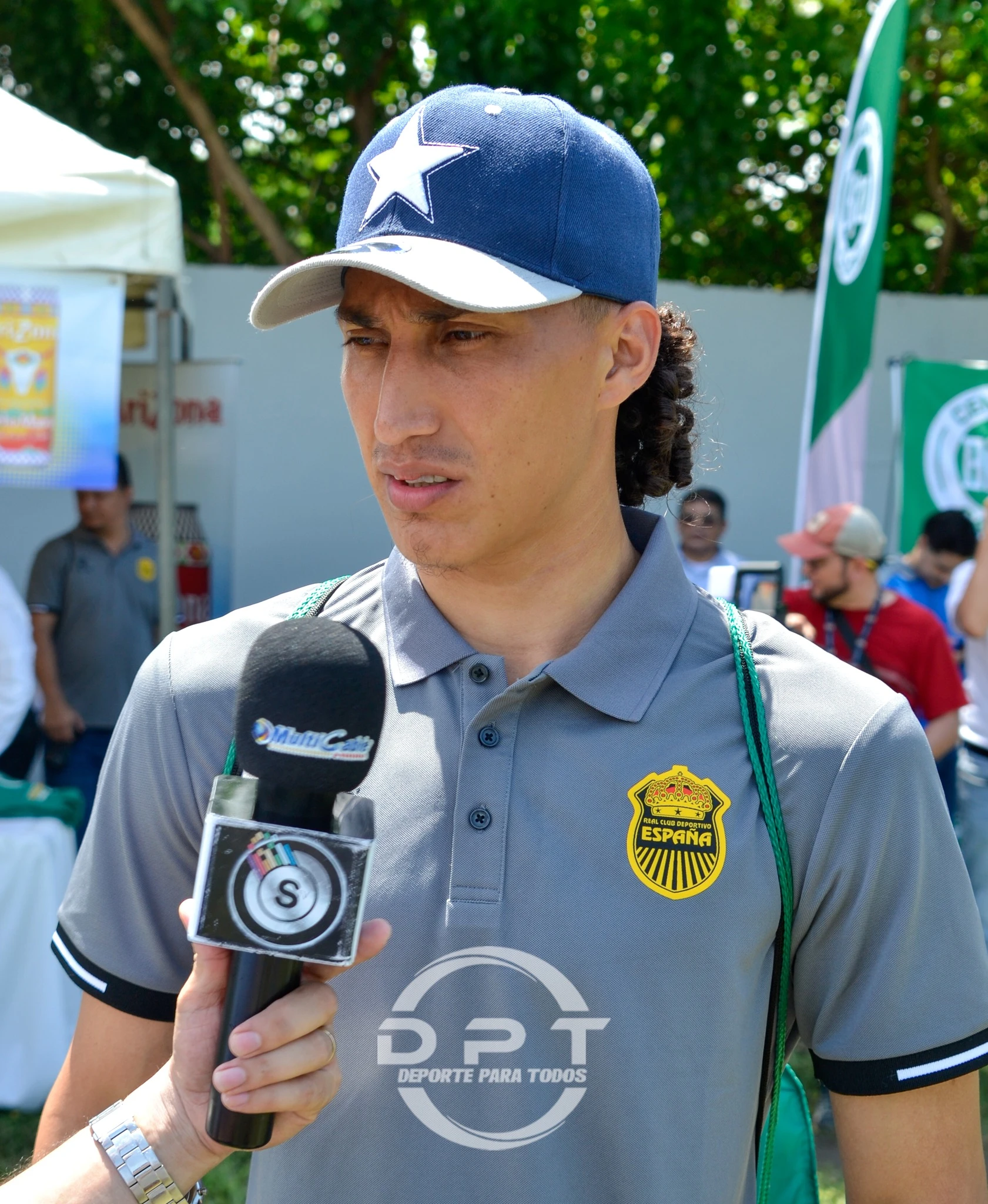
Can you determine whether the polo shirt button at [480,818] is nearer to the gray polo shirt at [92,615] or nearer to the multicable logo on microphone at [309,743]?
the multicable logo on microphone at [309,743]

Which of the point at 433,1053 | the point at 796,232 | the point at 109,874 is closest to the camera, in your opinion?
the point at 433,1053

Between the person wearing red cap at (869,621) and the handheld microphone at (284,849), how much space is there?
330 cm

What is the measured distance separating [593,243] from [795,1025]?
868 mm

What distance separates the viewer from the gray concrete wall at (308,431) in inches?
291

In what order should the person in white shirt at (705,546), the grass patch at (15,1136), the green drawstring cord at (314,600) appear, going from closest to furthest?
the green drawstring cord at (314,600) → the grass patch at (15,1136) → the person in white shirt at (705,546)

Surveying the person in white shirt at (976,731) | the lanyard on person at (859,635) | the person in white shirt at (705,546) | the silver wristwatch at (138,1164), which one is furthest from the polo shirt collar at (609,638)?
the person in white shirt at (705,546)

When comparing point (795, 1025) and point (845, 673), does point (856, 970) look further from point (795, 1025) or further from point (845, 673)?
point (845, 673)

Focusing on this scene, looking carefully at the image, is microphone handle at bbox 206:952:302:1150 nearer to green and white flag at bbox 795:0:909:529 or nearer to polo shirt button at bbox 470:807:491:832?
polo shirt button at bbox 470:807:491:832

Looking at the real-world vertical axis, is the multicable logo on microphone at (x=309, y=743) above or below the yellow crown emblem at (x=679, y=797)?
above

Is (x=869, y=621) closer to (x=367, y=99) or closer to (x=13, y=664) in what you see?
(x=13, y=664)

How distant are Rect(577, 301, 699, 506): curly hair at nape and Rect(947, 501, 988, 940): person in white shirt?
2951 mm

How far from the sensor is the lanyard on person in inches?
166

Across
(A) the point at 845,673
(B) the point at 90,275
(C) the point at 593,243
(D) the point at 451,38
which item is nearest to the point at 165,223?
(B) the point at 90,275

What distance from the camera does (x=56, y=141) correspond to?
149 inches
